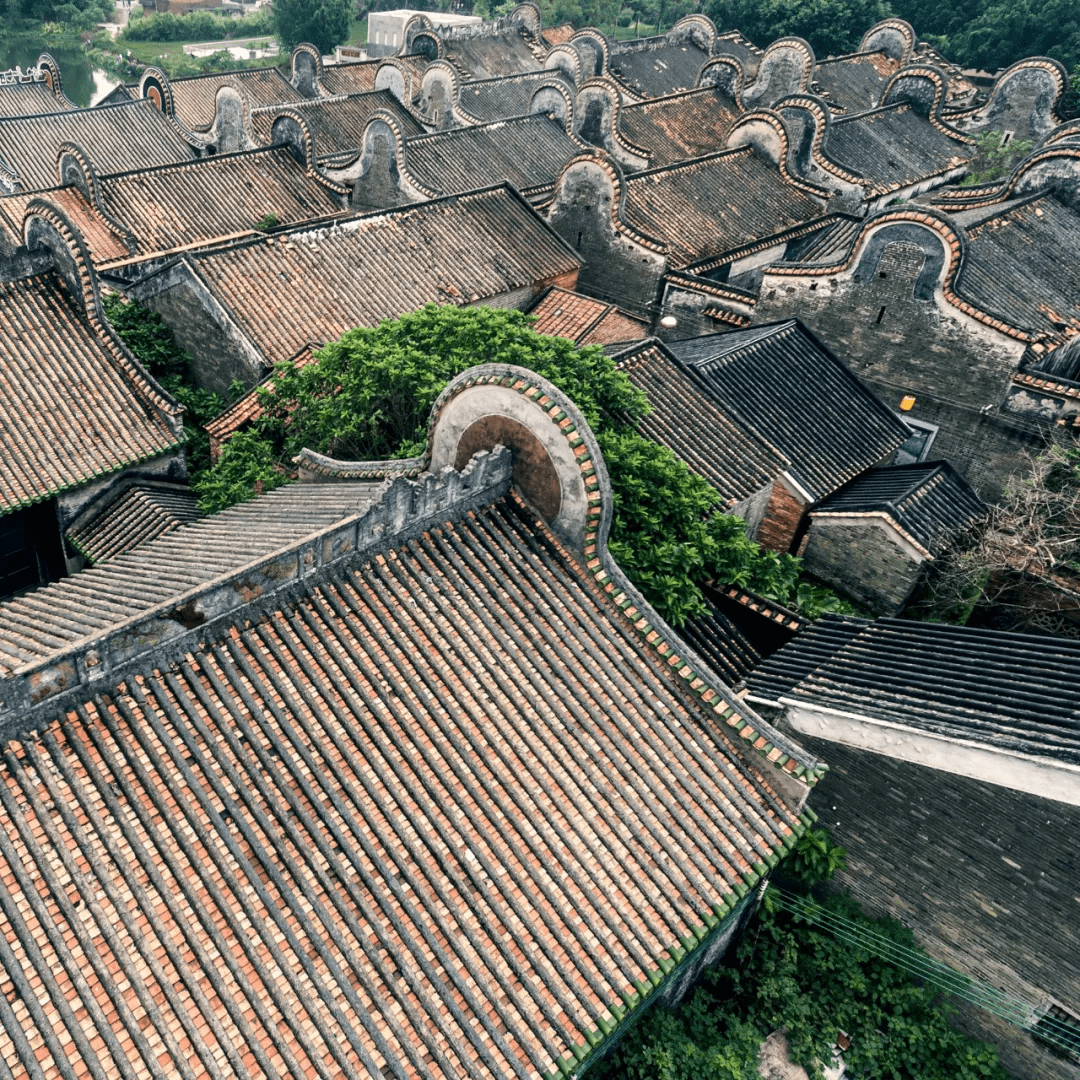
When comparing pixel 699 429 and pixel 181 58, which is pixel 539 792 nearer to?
pixel 699 429

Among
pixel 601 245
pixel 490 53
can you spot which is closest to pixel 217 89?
pixel 490 53

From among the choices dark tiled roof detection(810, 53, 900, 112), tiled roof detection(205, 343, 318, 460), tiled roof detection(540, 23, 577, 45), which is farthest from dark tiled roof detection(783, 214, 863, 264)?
tiled roof detection(540, 23, 577, 45)

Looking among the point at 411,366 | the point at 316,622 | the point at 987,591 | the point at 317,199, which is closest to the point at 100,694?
the point at 316,622

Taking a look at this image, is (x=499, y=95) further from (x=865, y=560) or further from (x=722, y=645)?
(x=722, y=645)

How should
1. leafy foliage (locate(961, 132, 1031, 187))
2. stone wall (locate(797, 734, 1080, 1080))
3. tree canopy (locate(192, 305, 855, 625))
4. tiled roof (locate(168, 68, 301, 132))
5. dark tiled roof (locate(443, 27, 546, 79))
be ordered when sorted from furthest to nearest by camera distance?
dark tiled roof (locate(443, 27, 546, 79)) < tiled roof (locate(168, 68, 301, 132)) < leafy foliage (locate(961, 132, 1031, 187)) < tree canopy (locate(192, 305, 855, 625)) < stone wall (locate(797, 734, 1080, 1080))

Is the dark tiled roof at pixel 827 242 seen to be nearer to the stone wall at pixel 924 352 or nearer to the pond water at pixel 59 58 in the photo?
the stone wall at pixel 924 352

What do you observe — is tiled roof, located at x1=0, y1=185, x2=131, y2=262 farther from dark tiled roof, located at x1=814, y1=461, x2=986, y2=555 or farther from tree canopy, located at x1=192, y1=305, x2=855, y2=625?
dark tiled roof, located at x1=814, y1=461, x2=986, y2=555

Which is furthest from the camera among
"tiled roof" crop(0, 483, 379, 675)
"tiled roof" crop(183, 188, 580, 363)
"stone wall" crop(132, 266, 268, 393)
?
"tiled roof" crop(183, 188, 580, 363)
